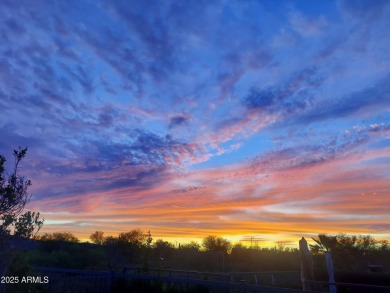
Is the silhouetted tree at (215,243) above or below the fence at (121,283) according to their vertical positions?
above

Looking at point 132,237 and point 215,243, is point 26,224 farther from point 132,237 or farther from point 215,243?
point 215,243

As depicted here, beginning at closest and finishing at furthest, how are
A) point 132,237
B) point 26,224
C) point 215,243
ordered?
point 26,224
point 132,237
point 215,243

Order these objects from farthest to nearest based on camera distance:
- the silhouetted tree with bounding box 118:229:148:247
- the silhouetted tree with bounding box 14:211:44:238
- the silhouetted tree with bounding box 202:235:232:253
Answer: the silhouetted tree with bounding box 202:235:232:253, the silhouetted tree with bounding box 118:229:148:247, the silhouetted tree with bounding box 14:211:44:238

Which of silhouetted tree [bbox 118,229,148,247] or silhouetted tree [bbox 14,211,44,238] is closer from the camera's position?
silhouetted tree [bbox 14,211,44,238]

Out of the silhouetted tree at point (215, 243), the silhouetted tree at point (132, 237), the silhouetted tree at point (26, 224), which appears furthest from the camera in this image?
the silhouetted tree at point (215, 243)

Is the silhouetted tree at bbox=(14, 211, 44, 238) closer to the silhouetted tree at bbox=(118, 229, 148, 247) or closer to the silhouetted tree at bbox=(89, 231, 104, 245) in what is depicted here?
the silhouetted tree at bbox=(118, 229, 148, 247)

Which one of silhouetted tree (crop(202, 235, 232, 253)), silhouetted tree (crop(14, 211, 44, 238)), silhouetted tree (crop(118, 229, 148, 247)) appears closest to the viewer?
silhouetted tree (crop(14, 211, 44, 238))

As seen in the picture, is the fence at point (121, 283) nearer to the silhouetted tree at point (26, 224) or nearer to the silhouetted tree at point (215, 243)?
the silhouetted tree at point (26, 224)

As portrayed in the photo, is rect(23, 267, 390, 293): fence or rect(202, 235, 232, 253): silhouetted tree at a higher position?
rect(202, 235, 232, 253): silhouetted tree

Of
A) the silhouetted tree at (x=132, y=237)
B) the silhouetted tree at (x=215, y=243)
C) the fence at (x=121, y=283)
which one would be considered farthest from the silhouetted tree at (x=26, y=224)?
the silhouetted tree at (x=215, y=243)

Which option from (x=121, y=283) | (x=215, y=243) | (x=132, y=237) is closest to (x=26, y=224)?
(x=121, y=283)

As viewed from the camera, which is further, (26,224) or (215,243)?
(215,243)

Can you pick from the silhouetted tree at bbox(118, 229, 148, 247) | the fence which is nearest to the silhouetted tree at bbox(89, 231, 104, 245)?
the silhouetted tree at bbox(118, 229, 148, 247)

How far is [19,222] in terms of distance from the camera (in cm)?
A: 799
